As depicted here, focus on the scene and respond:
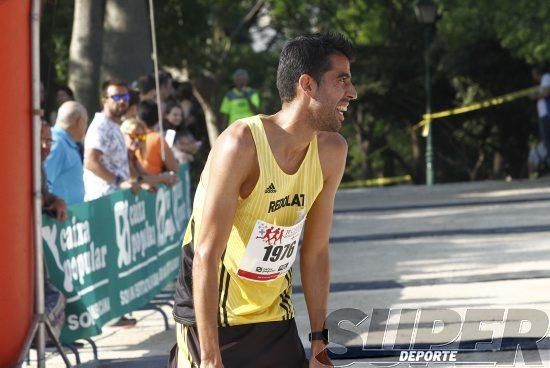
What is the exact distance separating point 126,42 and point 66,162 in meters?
8.14

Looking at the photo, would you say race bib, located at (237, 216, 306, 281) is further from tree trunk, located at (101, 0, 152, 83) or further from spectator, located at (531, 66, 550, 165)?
spectator, located at (531, 66, 550, 165)

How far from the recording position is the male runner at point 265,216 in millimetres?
4379

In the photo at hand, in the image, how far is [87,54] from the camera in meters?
16.9

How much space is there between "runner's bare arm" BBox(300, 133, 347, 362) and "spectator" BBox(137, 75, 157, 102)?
7830mm

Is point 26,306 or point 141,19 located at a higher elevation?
point 141,19

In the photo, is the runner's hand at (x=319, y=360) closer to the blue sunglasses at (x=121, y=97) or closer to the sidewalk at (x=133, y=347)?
the sidewalk at (x=133, y=347)

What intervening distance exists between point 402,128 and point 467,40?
6518 millimetres

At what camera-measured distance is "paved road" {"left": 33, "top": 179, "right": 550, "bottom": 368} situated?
297 inches

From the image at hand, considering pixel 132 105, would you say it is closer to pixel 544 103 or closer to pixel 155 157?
pixel 155 157

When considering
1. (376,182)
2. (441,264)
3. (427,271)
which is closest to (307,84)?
(427,271)

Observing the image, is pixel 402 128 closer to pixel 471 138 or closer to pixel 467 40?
pixel 471 138

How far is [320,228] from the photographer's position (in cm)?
483

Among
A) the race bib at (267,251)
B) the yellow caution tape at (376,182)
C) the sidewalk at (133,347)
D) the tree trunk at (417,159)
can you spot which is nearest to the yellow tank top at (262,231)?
the race bib at (267,251)

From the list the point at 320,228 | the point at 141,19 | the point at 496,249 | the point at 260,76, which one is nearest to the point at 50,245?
the point at 320,228
